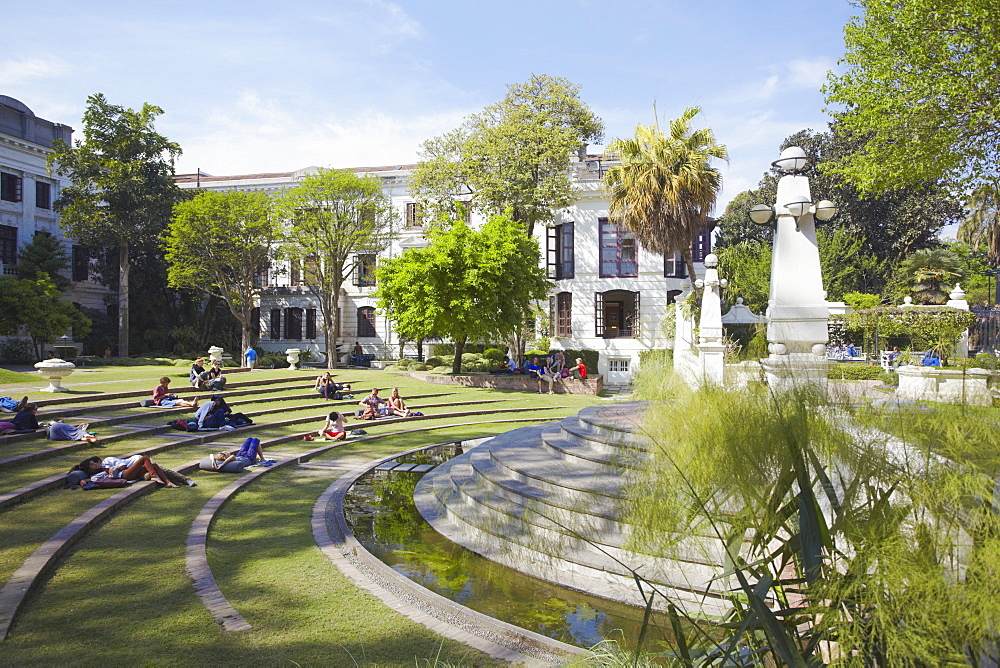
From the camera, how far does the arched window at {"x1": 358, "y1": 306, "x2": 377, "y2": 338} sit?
4181cm

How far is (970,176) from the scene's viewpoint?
14.8m

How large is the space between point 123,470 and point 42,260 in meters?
30.9

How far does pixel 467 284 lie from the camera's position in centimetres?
2456

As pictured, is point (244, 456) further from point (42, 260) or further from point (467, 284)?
point (42, 260)

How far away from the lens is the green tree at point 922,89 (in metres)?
12.9

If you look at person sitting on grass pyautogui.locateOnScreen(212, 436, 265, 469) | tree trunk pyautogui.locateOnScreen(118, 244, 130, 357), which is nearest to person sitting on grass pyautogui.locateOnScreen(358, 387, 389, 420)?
person sitting on grass pyautogui.locateOnScreen(212, 436, 265, 469)

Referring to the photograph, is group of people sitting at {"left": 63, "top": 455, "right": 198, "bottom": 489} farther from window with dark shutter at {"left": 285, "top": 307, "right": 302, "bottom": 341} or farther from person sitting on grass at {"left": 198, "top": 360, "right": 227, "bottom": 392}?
window with dark shutter at {"left": 285, "top": 307, "right": 302, "bottom": 341}

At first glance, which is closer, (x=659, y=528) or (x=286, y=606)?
(x=659, y=528)

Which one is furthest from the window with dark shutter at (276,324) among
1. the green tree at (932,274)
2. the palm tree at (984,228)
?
the palm tree at (984,228)

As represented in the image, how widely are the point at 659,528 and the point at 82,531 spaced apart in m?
6.66

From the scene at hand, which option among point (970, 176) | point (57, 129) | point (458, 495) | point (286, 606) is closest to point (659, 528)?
point (286, 606)

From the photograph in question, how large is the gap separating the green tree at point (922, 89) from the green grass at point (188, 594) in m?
14.9

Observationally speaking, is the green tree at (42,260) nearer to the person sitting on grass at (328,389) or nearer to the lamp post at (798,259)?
the person sitting on grass at (328,389)

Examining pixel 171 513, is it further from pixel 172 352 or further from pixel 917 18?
pixel 172 352
